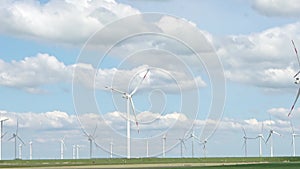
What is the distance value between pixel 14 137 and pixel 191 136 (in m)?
50.4

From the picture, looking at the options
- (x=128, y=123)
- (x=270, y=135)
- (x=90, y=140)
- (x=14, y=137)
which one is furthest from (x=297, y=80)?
(x=14, y=137)

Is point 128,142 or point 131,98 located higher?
point 131,98

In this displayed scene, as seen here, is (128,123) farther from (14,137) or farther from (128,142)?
(14,137)

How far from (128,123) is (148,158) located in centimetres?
5270

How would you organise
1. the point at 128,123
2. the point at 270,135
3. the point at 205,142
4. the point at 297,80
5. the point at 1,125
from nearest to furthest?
the point at 297,80
the point at 128,123
the point at 1,125
the point at 270,135
the point at 205,142

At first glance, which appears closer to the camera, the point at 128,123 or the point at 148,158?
the point at 128,123

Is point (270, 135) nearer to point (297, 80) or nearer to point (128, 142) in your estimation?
point (128, 142)

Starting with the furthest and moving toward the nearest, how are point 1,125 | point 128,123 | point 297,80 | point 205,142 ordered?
point 205,142 < point 1,125 < point 128,123 < point 297,80

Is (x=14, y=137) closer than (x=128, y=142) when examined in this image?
No

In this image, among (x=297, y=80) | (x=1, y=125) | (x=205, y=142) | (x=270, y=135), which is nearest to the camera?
(x=297, y=80)

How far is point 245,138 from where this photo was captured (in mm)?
195000

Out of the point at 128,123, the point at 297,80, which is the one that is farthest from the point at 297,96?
the point at 128,123

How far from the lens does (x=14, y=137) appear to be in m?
185

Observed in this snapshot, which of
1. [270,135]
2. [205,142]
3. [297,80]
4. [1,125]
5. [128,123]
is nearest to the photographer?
[297,80]
